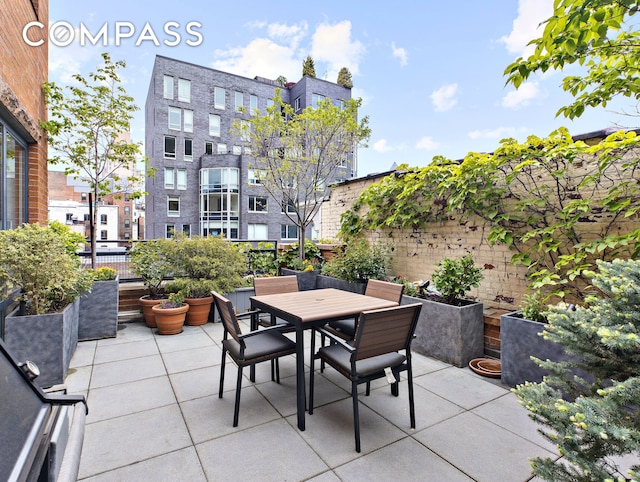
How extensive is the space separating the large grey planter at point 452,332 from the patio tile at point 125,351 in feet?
10.3

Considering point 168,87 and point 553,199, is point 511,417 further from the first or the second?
point 168,87

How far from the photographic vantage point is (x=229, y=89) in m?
21.6

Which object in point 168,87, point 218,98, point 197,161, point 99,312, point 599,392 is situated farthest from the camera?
point 218,98

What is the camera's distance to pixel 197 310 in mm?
4867

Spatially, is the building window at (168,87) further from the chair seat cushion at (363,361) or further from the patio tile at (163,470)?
the patio tile at (163,470)

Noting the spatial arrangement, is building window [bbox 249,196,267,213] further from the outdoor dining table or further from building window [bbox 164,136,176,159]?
the outdoor dining table

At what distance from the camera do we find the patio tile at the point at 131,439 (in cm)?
195

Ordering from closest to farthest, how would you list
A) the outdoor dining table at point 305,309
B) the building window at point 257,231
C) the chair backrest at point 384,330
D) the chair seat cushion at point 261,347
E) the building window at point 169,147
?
the chair backrest at point 384,330 < the outdoor dining table at point 305,309 < the chair seat cushion at point 261,347 < the building window at point 169,147 < the building window at point 257,231

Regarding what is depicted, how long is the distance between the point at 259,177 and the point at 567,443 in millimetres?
6524

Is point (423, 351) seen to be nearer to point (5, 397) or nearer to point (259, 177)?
point (5, 397)

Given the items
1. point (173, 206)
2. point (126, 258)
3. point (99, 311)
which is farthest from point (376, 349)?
point (173, 206)

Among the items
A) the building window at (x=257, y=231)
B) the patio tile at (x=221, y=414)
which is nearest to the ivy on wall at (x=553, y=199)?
the patio tile at (x=221, y=414)

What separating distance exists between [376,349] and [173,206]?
67.5 feet

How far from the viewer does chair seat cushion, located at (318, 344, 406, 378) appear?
222 cm
